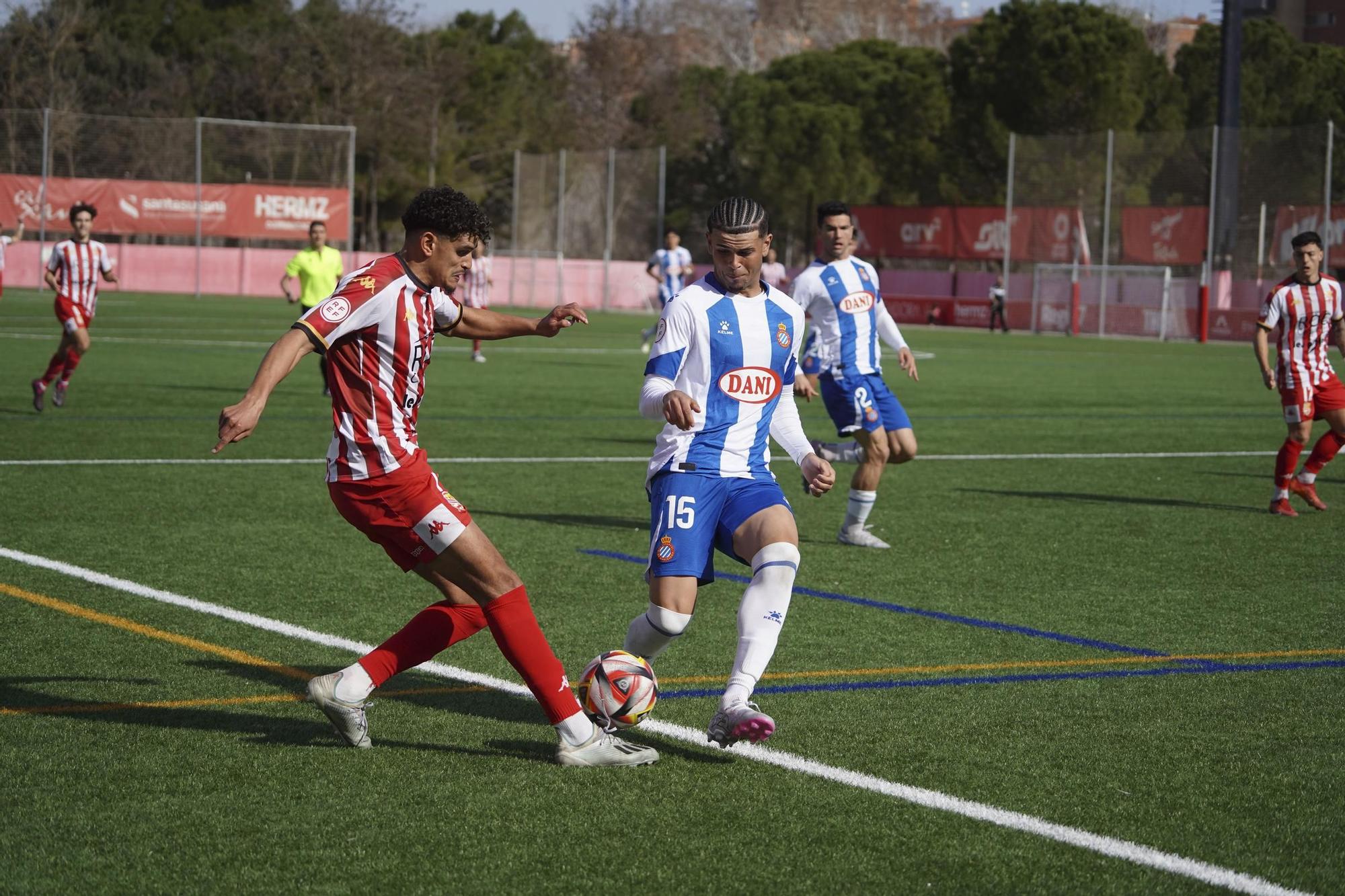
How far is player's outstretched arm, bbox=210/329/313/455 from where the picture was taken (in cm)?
490

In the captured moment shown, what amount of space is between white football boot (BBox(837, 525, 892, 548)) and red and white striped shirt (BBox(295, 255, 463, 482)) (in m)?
5.19

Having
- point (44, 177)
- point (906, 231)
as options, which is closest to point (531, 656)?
point (44, 177)

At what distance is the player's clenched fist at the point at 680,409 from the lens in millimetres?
5312

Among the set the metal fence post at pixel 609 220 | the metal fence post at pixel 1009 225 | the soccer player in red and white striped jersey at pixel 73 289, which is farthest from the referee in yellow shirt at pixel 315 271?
the metal fence post at pixel 609 220

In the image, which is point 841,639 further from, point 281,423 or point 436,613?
point 281,423

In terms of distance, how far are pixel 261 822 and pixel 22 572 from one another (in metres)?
4.32

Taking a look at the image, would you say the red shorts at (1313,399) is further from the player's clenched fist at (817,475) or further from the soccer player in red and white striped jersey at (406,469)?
the soccer player in red and white striped jersey at (406,469)

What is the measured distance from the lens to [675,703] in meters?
6.16

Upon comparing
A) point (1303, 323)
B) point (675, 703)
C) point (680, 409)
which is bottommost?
point (675, 703)

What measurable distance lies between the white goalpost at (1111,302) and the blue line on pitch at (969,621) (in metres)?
37.7

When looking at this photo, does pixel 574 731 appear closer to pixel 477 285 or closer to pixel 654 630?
pixel 654 630

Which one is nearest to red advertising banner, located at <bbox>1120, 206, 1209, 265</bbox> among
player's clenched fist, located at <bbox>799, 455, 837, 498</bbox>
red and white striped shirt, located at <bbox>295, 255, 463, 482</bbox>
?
player's clenched fist, located at <bbox>799, 455, 837, 498</bbox>

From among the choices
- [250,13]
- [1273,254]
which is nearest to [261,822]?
[1273,254]

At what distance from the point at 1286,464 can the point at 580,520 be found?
511 centimetres
